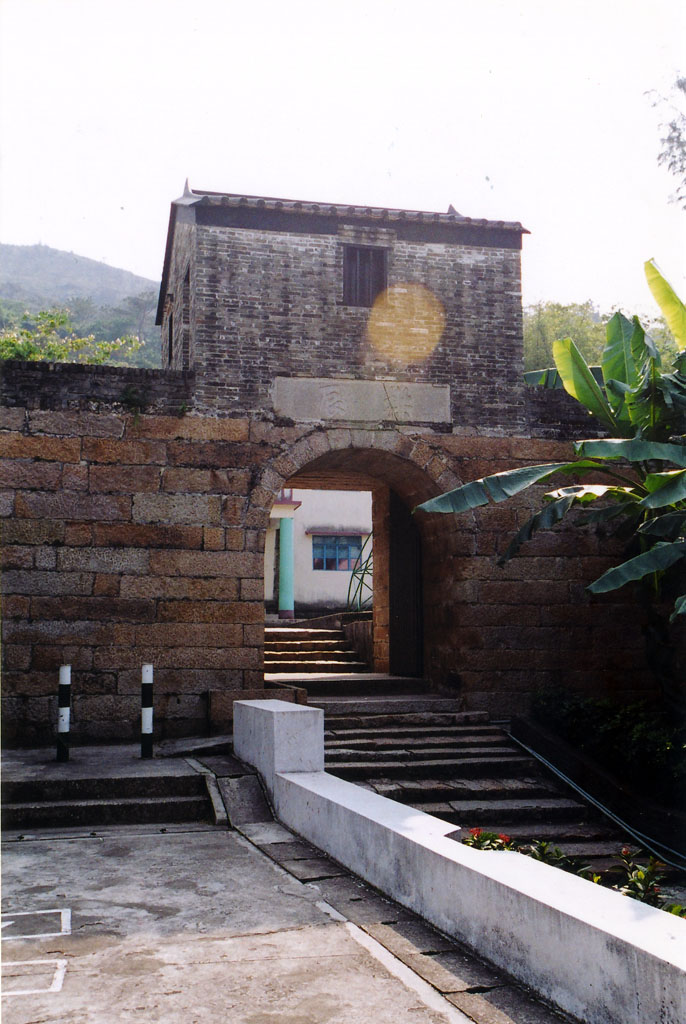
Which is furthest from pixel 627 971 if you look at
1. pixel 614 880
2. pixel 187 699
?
pixel 187 699

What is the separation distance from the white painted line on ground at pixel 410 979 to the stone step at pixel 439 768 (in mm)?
4138

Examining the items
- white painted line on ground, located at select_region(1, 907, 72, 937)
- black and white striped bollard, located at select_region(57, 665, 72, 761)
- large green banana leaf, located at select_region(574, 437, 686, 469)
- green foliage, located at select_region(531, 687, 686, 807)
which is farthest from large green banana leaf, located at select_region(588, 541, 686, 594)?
white painted line on ground, located at select_region(1, 907, 72, 937)

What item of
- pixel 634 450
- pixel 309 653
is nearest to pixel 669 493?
pixel 634 450

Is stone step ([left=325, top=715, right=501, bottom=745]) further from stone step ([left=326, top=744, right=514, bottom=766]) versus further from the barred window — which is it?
the barred window

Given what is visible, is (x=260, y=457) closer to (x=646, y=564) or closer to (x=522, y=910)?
(x=646, y=564)

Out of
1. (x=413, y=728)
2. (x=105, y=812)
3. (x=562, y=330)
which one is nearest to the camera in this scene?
(x=105, y=812)

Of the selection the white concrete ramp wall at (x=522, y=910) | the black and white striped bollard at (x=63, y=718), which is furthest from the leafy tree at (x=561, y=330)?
the white concrete ramp wall at (x=522, y=910)

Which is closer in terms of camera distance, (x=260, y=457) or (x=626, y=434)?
(x=626, y=434)

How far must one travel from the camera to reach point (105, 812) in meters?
7.07

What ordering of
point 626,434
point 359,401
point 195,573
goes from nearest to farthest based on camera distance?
point 626,434 → point 195,573 → point 359,401

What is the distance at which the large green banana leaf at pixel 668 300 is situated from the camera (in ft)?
28.9

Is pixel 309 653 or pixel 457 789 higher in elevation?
pixel 309 653

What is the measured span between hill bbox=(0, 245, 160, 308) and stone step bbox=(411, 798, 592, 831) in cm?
11745

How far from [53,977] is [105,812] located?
134 inches
